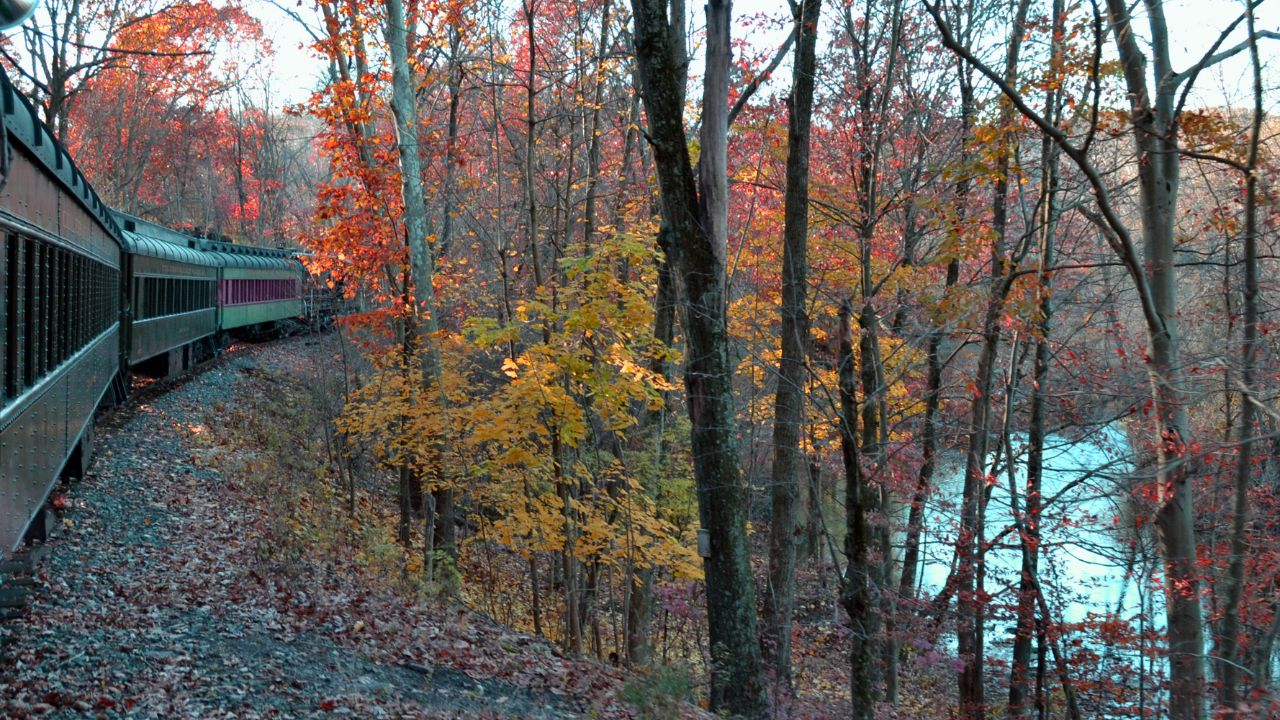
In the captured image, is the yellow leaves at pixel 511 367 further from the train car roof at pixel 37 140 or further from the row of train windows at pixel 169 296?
the row of train windows at pixel 169 296

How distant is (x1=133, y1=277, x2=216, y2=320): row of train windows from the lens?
14.7 meters

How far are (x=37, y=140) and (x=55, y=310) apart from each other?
1.38m

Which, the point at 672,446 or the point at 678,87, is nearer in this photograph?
the point at 678,87

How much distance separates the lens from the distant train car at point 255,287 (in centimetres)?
2384

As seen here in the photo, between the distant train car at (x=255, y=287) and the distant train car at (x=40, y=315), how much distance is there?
15.0m

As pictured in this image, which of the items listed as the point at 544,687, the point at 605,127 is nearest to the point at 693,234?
the point at 544,687

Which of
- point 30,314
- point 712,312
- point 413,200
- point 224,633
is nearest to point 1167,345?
point 712,312

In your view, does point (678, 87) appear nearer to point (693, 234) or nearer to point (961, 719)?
point (693, 234)

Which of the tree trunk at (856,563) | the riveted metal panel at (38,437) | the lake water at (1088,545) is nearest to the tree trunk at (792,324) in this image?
the tree trunk at (856,563)

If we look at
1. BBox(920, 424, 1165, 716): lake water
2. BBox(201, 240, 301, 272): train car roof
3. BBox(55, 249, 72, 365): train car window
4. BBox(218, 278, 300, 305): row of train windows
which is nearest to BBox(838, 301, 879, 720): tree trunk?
BBox(920, 424, 1165, 716): lake water

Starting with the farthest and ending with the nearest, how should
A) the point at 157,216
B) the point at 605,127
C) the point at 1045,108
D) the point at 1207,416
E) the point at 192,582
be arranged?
the point at 157,216, the point at 605,127, the point at 1207,416, the point at 1045,108, the point at 192,582

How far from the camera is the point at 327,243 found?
48.3 feet

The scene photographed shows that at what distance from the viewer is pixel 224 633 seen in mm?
6605

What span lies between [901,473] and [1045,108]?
5.92 m
